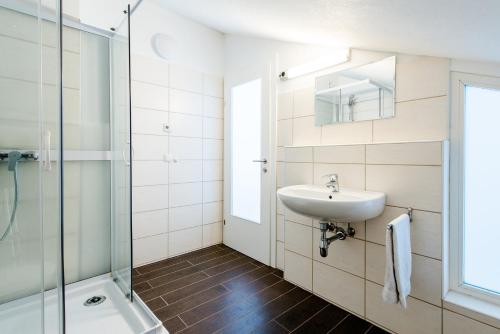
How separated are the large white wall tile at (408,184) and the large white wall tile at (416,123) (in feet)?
0.62

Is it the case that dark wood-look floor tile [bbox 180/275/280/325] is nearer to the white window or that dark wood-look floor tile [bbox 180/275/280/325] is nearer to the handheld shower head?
the white window

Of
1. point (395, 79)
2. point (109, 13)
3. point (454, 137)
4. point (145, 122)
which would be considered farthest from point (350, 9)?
point (109, 13)

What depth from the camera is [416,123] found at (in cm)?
135

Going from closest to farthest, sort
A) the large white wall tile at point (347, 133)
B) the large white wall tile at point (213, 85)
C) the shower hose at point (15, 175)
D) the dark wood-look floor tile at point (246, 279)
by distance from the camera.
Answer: the shower hose at point (15, 175)
the large white wall tile at point (347, 133)
the dark wood-look floor tile at point (246, 279)
the large white wall tile at point (213, 85)

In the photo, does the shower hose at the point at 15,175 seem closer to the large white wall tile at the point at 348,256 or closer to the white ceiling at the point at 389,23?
the white ceiling at the point at 389,23

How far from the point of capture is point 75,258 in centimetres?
179

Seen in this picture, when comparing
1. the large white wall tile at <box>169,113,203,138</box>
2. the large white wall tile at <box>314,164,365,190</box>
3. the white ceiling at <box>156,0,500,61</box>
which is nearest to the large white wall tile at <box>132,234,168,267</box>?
the large white wall tile at <box>169,113,203,138</box>

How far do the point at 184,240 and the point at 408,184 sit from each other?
2014 millimetres

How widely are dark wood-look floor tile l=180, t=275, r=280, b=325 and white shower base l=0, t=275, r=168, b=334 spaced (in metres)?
0.20

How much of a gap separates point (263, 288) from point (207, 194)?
3.80 ft

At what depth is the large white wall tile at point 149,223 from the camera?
214 centimetres

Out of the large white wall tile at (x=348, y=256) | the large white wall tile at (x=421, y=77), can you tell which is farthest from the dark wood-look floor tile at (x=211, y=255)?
the large white wall tile at (x=421, y=77)

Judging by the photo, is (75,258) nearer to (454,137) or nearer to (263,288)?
(263,288)

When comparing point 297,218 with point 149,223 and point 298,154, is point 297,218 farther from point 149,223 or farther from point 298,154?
Result: point 149,223
